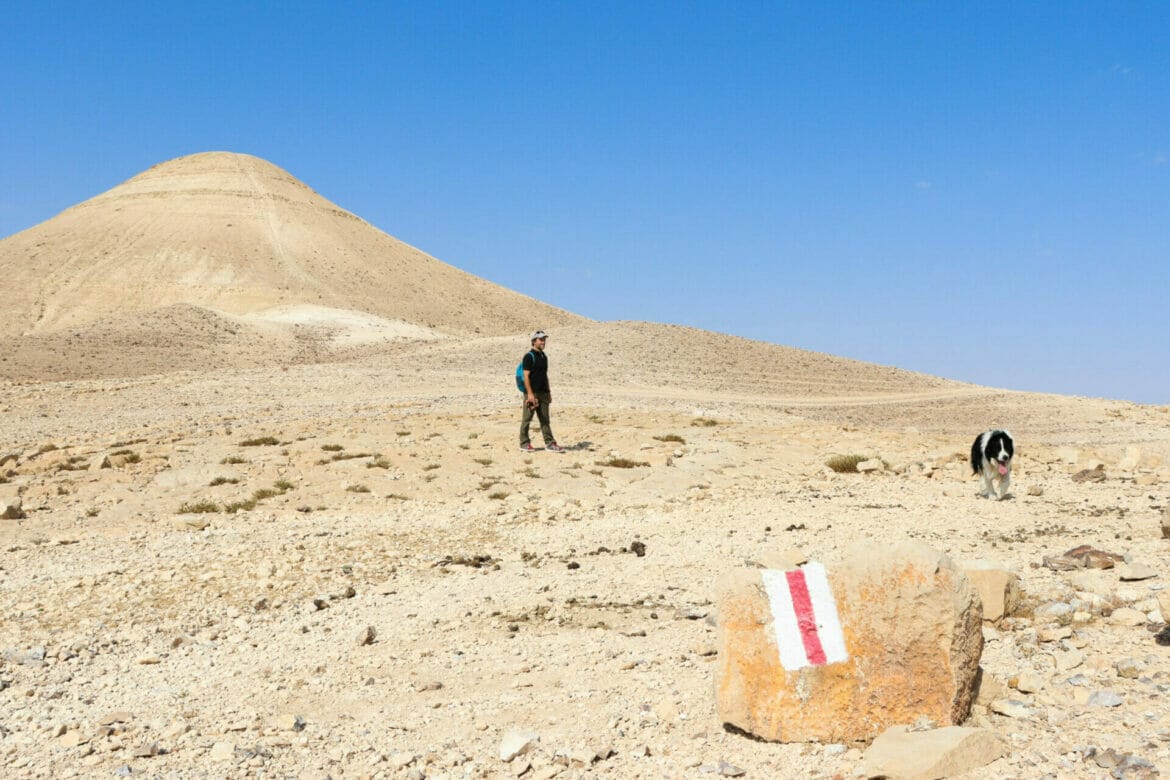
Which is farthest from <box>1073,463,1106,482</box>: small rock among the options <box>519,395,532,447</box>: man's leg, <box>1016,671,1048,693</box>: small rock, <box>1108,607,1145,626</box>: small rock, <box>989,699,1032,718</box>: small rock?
<box>989,699,1032,718</box>: small rock

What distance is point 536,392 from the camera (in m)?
15.5

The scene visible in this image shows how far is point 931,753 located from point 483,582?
16.2 ft

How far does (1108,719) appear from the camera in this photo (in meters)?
4.56

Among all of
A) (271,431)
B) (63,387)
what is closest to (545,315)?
(63,387)

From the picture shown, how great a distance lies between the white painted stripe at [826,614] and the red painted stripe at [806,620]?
0.02 metres

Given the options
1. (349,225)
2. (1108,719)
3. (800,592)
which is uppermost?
(349,225)

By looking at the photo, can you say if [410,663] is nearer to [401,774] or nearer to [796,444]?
[401,774]

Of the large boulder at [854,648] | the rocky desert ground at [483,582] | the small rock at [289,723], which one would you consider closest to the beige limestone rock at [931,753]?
the rocky desert ground at [483,582]

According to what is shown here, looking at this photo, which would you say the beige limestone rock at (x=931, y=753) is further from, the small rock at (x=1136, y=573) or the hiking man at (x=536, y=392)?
the hiking man at (x=536, y=392)

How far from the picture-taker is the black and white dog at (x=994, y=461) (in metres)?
11.8

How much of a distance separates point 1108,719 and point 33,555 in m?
9.43

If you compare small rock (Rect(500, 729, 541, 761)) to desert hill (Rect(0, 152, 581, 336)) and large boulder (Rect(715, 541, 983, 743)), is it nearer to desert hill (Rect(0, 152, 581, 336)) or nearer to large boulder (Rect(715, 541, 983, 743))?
large boulder (Rect(715, 541, 983, 743))

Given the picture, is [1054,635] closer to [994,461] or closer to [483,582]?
[483,582]

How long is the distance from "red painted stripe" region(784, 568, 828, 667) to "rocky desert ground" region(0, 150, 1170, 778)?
1.38 feet
